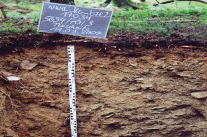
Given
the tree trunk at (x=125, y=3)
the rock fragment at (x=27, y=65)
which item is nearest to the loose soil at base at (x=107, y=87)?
the rock fragment at (x=27, y=65)

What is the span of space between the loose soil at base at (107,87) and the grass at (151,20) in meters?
0.27

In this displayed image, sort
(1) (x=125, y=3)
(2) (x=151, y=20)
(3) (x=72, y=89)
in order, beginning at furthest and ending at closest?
(1) (x=125, y=3)
(2) (x=151, y=20)
(3) (x=72, y=89)

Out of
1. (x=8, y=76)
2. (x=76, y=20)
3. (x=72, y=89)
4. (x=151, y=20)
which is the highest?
(x=76, y=20)

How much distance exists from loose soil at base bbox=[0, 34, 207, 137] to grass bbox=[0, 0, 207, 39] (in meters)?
0.27

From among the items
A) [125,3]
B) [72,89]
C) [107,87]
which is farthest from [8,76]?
[125,3]

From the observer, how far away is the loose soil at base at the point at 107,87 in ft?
7.70

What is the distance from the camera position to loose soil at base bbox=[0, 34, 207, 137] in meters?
2.35

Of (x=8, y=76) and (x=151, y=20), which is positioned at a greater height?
(x=151, y=20)

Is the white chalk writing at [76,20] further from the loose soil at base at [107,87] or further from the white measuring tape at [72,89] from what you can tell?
the white measuring tape at [72,89]

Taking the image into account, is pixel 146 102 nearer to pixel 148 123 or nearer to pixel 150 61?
pixel 148 123

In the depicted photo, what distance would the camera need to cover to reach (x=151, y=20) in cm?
311

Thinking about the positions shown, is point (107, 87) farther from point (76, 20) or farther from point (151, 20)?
point (151, 20)

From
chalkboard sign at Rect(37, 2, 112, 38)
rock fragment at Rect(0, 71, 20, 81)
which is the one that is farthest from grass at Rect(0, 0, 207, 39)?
rock fragment at Rect(0, 71, 20, 81)

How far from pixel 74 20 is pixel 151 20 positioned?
155 cm
